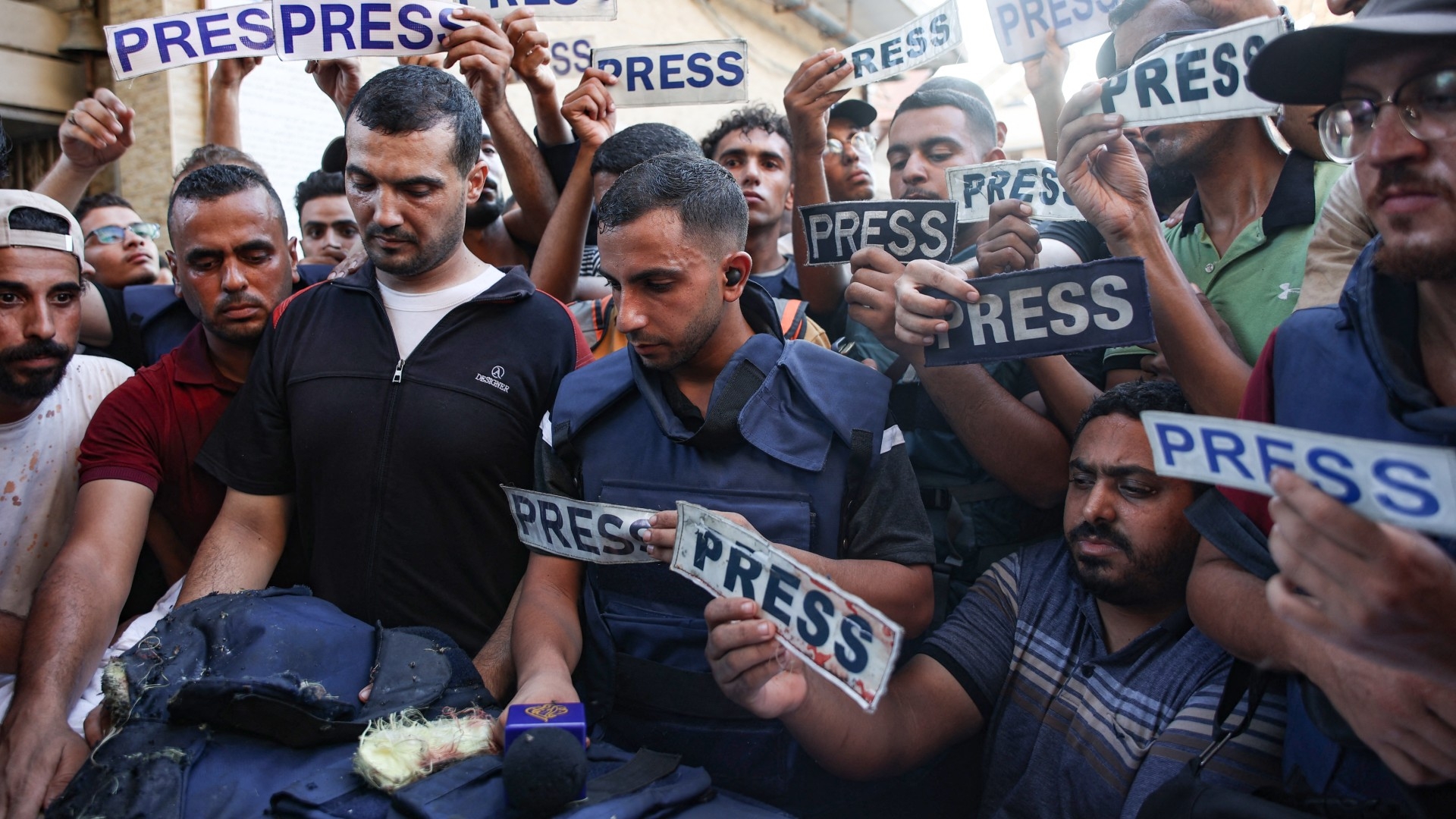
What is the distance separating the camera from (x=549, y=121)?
410cm

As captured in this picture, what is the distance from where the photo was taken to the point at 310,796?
1939 mm

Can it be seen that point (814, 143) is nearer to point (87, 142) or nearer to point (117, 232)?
point (87, 142)

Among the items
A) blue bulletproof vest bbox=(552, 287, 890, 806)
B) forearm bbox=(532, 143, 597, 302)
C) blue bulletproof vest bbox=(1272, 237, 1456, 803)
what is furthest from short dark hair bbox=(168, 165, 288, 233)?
blue bulletproof vest bbox=(1272, 237, 1456, 803)

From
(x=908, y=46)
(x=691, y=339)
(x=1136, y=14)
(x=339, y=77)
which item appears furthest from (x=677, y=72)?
(x=691, y=339)

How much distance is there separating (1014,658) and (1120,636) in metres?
0.26

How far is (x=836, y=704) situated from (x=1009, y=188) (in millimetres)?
1677

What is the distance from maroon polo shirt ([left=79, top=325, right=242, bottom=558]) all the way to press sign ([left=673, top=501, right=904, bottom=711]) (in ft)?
6.09

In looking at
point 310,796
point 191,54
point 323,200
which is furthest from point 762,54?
point 310,796

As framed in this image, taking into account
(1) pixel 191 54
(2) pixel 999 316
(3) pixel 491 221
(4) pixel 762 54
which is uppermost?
(4) pixel 762 54

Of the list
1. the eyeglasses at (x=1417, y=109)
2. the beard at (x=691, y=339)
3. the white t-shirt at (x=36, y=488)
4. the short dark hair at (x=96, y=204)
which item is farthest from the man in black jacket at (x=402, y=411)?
the short dark hair at (x=96, y=204)

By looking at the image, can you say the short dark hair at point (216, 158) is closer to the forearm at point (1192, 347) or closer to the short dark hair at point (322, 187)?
the short dark hair at point (322, 187)

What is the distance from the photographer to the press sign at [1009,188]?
9.72 feet

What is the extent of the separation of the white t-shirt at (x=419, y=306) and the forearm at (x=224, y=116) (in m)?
1.87

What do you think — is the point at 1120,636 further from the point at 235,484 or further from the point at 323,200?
the point at 323,200
